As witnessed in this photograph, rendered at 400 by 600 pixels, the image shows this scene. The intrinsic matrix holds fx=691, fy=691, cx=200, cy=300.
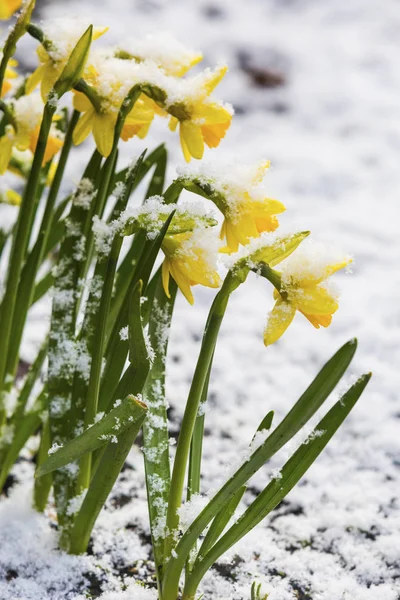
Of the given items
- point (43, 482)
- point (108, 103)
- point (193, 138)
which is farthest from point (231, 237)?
point (43, 482)

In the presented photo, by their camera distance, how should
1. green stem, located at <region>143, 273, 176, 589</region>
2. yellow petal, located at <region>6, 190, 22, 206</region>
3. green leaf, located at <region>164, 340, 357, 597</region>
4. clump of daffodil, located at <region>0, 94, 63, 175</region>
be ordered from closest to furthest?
1. green leaf, located at <region>164, 340, 357, 597</region>
2. green stem, located at <region>143, 273, 176, 589</region>
3. clump of daffodil, located at <region>0, 94, 63, 175</region>
4. yellow petal, located at <region>6, 190, 22, 206</region>

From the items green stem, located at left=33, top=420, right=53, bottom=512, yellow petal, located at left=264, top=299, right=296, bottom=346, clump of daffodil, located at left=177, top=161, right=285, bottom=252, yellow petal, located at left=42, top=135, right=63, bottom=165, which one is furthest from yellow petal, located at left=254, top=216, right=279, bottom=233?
green stem, located at left=33, top=420, right=53, bottom=512

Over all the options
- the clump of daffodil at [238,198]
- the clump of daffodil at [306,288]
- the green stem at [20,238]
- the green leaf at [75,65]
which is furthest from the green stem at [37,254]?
the clump of daffodil at [306,288]

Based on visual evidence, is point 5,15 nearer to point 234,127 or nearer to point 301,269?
point 301,269

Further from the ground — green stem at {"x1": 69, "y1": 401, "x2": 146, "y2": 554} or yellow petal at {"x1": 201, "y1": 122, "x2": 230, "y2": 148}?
yellow petal at {"x1": 201, "y1": 122, "x2": 230, "y2": 148}

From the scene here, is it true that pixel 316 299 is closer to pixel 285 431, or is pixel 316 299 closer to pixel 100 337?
pixel 285 431

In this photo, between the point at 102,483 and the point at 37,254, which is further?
the point at 37,254

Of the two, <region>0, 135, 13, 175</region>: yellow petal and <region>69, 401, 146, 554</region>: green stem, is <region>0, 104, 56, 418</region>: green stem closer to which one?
<region>0, 135, 13, 175</region>: yellow petal
